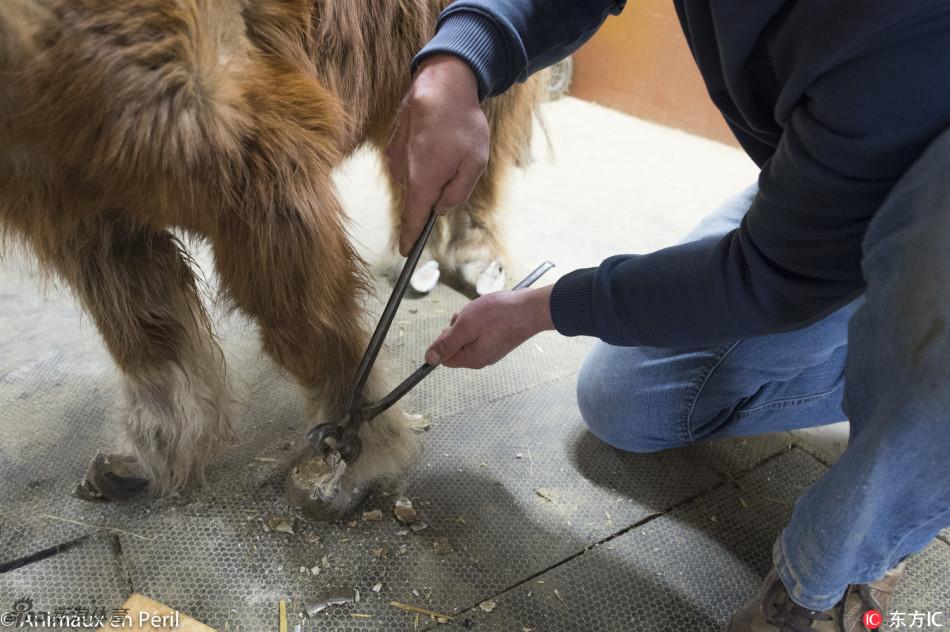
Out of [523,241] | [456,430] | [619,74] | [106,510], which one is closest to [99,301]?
[106,510]

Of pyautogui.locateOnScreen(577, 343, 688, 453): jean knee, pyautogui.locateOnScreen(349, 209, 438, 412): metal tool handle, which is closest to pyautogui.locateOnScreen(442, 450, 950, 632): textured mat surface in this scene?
pyautogui.locateOnScreen(577, 343, 688, 453): jean knee

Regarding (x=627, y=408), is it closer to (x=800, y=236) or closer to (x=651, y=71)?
(x=800, y=236)

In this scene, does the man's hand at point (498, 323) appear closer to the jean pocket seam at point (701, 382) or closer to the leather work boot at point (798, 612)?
the jean pocket seam at point (701, 382)

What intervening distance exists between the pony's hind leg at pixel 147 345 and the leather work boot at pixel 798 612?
787 mm

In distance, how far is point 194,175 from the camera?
0.57 metres

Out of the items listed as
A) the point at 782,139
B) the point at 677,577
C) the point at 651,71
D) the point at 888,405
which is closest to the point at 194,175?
the point at 782,139

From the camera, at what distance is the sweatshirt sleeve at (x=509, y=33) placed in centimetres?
78

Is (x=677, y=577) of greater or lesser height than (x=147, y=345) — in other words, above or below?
below

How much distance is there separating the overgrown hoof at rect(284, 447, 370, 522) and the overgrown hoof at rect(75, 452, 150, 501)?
0.73ft

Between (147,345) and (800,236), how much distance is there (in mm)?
796

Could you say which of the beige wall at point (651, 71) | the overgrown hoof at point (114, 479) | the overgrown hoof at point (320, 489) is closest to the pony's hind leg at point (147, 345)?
the overgrown hoof at point (114, 479)

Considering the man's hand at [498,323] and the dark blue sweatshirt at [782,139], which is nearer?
the dark blue sweatshirt at [782,139]

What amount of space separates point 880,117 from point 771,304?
195 mm

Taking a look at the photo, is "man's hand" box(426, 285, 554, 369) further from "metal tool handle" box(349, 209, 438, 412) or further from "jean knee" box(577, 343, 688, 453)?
"jean knee" box(577, 343, 688, 453)
